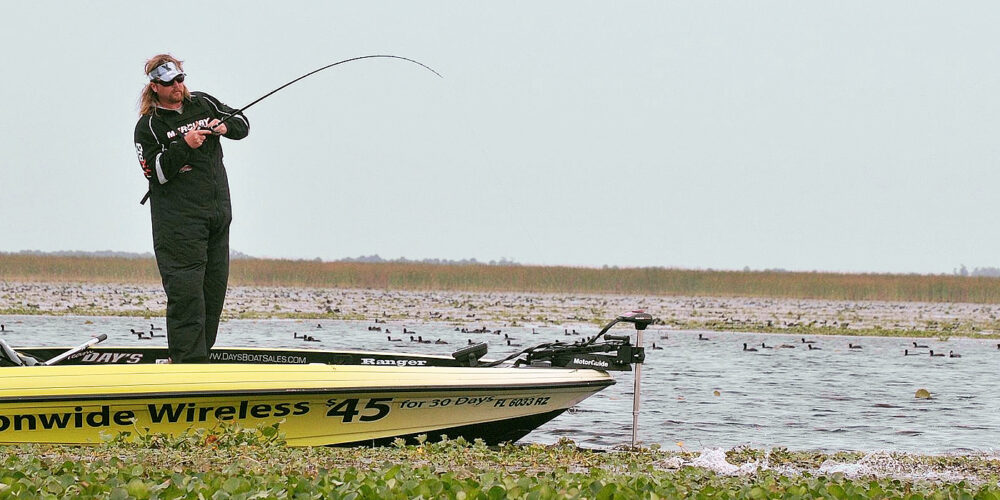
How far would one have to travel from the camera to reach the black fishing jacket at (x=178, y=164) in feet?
22.3

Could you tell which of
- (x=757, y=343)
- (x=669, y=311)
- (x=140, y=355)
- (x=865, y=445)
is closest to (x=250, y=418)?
(x=140, y=355)

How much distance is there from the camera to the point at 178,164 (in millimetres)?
6754

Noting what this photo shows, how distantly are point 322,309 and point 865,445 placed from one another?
16.8 metres

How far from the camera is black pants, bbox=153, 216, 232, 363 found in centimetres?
695

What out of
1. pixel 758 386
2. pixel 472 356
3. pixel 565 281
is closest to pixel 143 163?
pixel 472 356

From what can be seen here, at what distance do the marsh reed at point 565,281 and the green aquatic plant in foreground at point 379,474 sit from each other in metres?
27.4

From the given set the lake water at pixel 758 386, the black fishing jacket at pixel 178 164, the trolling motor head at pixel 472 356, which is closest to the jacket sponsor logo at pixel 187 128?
the black fishing jacket at pixel 178 164

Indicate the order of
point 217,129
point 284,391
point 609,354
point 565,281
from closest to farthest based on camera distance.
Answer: point 284,391 < point 217,129 < point 609,354 < point 565,281

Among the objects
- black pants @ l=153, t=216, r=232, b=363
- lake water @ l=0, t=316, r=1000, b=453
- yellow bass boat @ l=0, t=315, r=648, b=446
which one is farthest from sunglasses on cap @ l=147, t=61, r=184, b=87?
lake water @ l=0, t=316, r=1000, b=453

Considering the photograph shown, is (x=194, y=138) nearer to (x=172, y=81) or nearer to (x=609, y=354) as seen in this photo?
(x=172, y=81)

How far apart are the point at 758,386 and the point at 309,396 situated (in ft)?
23.2

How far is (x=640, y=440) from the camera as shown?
29.2 feet

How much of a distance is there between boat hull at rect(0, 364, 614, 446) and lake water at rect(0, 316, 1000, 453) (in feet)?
4.33

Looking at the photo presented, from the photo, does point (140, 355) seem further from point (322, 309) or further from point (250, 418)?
point (322, 309)
